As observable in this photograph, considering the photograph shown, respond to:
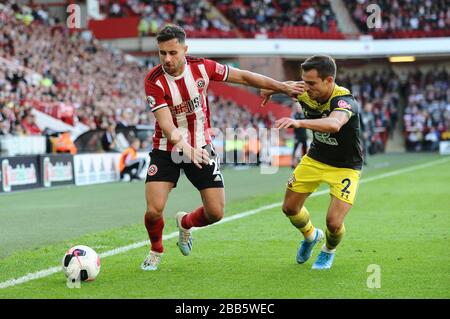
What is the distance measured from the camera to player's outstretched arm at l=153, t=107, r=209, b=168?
25.5ft

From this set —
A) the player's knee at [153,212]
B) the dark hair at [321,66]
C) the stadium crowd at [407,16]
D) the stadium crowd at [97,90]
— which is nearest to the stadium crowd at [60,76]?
the stadium crowd at [97,90]

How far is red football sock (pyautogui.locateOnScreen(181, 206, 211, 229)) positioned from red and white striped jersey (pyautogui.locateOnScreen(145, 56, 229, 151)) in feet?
2.32

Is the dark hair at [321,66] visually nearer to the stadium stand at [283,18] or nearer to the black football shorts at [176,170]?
the black football shorts at [176,170]

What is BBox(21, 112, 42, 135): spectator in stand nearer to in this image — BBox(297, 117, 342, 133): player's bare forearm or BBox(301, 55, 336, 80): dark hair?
BBox(301, 55, 336, 80): dark hair

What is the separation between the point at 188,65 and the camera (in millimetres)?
8359

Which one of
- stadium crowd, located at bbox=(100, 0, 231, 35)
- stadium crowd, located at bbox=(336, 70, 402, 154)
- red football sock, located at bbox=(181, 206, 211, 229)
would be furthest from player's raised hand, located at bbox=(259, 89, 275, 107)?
stadium crowd, located at bbox=(336, 70, 402, 154)

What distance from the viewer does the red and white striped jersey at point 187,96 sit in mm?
8172

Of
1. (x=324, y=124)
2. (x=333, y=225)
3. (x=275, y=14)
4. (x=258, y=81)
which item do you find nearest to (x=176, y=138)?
(x=258, y=81)

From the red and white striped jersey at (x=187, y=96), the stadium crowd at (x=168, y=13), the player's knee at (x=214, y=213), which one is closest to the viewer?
the red and white striped jersey at (x=187, y=96)

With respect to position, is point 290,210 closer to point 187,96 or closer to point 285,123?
point 187,96

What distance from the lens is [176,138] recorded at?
26.1ft

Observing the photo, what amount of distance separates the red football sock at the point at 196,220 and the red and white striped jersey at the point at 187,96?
71 cm
